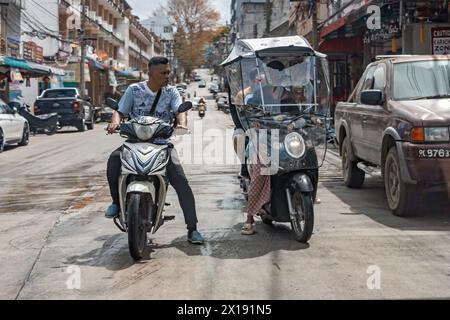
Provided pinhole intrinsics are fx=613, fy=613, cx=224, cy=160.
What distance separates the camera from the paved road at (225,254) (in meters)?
4.69

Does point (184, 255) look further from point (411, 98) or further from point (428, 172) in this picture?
point (411, 98)

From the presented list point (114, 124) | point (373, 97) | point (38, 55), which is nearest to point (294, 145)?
point (114, 124)

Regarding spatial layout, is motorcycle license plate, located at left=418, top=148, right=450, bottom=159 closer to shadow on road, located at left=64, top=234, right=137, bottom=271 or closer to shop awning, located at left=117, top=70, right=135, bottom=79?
shadow on road, located at left=64, top=234, right=137, bottom=271

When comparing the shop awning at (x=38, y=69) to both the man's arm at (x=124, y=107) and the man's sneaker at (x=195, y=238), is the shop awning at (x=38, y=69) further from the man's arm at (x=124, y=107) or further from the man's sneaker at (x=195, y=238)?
the man's sneaker at (x=195, y=238)

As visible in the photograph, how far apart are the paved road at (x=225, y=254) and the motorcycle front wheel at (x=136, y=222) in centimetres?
16

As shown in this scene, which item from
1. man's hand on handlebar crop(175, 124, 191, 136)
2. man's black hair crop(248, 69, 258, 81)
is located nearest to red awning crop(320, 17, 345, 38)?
man's black hair crop(248, 69, 258, 81)

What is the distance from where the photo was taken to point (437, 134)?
21.8 feet

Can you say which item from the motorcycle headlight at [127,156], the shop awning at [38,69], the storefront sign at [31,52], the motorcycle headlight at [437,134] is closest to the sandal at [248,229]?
the motorcycle headlight at [127,156]

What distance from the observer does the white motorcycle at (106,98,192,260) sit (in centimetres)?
534

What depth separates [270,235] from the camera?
21.4 ft

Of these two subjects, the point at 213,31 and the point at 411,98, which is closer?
the point at 411,98

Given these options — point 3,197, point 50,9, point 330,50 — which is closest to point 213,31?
point 50,9
